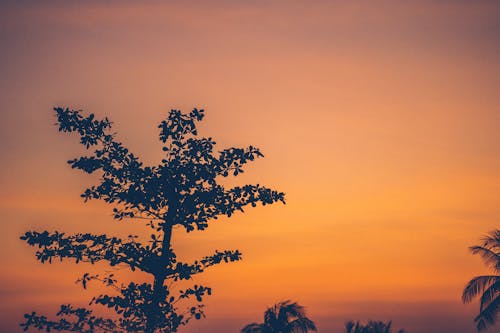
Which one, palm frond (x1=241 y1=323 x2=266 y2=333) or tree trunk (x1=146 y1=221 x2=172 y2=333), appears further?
palm frond (x1=241 y1=323 x2=266 y2=333)

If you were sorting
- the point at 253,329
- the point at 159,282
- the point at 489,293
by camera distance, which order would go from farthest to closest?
the point at 253,329 < the point at 489,293 < the point at 159,282

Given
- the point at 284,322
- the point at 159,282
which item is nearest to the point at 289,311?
the point at 284,322

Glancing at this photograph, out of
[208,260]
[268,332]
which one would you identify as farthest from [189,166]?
[268,332]

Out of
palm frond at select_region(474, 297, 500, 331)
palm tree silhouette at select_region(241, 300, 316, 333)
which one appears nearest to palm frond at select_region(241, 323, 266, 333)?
palm tree silhouette at select_region(241, 300, 316, 333)

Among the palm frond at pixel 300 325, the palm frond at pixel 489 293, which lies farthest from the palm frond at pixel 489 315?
the palm frond at pixel 300 325

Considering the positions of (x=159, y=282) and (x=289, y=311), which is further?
(x=289, y=311)

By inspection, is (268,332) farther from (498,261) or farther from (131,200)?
(131,200)

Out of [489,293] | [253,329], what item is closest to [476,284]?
[489,293]

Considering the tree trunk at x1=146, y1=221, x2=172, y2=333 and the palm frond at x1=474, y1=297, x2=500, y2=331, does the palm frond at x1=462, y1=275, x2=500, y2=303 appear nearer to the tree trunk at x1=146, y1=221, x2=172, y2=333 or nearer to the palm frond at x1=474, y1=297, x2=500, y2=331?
the palm frond at x1=474, y1=297, x2=500, y2=331

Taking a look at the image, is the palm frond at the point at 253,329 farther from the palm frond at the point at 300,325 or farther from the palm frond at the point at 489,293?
the palm frond at the point at 489,293

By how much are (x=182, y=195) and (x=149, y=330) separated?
3.58 metres

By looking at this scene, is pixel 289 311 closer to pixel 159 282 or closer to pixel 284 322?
pixel 284 322

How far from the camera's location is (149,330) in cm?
1697

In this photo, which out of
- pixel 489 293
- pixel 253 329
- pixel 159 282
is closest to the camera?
pixel 159 282
